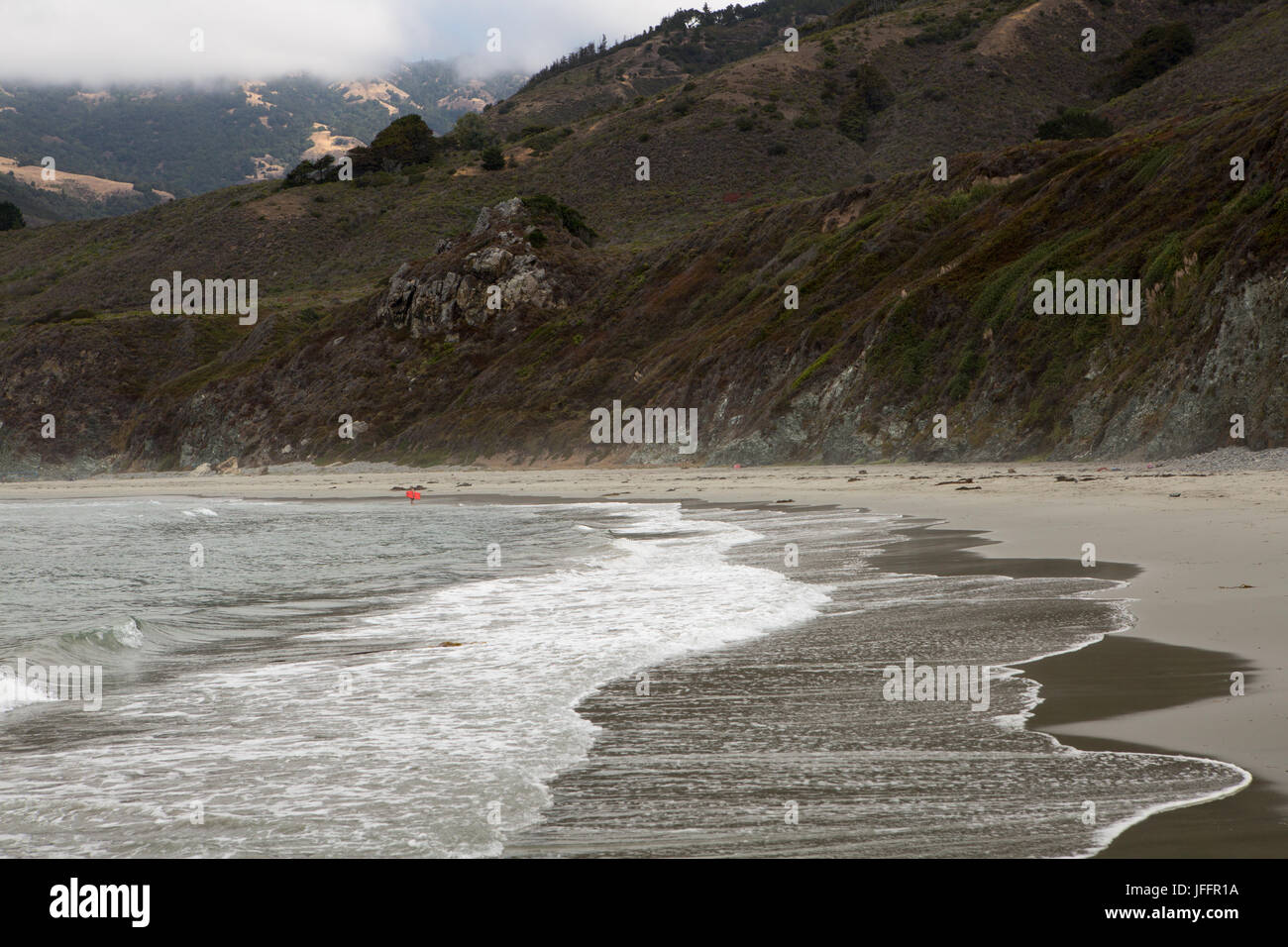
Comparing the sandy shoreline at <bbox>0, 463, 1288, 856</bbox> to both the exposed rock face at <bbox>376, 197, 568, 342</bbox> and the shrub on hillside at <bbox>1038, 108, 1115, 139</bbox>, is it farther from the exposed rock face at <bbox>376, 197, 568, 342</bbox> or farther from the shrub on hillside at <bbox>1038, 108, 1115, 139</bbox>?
the shrub on hillside at <bbox>1038, 108, 1115, 139</bbox>

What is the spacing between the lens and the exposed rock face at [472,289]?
6562 centimetres

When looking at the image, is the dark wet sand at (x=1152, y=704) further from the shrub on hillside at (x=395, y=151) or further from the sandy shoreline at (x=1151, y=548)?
the shrub on hillside at (x=395, y=151)

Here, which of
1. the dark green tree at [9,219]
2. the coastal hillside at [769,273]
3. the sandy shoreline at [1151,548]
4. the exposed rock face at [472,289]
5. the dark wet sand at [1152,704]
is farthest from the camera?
the dark green tree at [9,219]

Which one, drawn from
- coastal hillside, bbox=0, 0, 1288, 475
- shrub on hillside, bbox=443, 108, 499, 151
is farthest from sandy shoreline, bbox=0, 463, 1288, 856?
shrub on hillside, bbox=443, 108, 499, 151

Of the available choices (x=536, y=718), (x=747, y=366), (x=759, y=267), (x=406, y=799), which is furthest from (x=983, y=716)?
(x=759, y=267)

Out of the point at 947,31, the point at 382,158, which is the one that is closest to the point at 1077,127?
the point at 947,31

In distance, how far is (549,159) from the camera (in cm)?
10519

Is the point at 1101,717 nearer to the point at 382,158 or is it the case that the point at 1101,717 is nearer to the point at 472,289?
the point at 472,289

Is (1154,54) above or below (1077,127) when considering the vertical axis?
above

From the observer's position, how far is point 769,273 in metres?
53.3

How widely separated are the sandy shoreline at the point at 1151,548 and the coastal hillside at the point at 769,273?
3701mm

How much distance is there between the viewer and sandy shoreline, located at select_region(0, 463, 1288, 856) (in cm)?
522

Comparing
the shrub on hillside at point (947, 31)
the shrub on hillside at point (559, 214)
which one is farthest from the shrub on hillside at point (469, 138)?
the shrub on hillside at point (559, 214)

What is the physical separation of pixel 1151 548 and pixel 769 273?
4220cm
